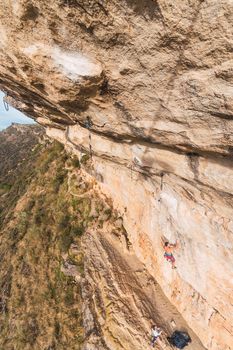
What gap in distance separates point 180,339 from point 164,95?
34.2ft

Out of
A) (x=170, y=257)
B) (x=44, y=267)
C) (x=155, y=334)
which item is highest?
(x=44, y=267)

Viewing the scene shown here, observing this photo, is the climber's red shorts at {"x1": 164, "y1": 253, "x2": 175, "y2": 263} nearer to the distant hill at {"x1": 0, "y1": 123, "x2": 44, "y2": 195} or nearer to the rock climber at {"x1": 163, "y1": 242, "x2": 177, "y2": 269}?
the rock climber at {"x1": 163, "y1": 242, "x2": 177, "y2": 269}

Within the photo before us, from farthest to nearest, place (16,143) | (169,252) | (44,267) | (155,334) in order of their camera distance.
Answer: (16,143)
(44,267)
(155,334)
(169,252)

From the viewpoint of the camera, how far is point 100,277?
16688 mm

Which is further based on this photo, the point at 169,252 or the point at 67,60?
the point at 169,252

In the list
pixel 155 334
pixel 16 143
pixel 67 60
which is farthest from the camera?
pixel 16 143

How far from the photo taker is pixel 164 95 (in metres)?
6.66

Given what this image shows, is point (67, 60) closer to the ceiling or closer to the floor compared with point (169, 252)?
closer to the ceiling

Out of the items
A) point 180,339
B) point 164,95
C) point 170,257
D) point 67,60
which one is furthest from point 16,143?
point 164,95

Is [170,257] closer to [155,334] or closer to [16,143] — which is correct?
[155,334]

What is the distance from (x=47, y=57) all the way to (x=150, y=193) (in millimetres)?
7738

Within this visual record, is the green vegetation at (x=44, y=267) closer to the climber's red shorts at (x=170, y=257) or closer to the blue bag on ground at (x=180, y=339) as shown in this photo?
the blue bag on ground at (x=180, y=339)

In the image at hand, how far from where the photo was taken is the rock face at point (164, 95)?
5.20 metres

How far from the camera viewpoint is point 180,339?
12.1 metres
